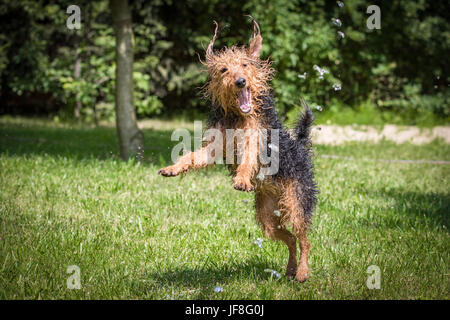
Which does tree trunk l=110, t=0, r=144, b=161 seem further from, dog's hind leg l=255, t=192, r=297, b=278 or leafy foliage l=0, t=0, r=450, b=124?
dog's hind leg l=255, t=192, r=297, b=278

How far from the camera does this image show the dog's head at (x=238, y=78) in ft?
8.52

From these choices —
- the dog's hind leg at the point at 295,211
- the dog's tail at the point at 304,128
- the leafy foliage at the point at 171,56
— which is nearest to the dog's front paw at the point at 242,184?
the dog's hind leg at the point at 295,211

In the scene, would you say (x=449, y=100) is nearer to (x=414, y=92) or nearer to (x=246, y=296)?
(x=414, y=92)

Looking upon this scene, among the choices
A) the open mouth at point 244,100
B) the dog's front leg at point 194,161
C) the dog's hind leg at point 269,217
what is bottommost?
the dog's hind leg at point 269,217

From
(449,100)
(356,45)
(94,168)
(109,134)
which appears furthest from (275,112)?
(449,100)

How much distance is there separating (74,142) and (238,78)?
25.3 ft

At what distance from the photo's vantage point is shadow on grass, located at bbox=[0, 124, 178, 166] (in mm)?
7949

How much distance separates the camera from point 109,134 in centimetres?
1070

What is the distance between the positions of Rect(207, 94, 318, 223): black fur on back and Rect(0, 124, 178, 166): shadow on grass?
154 inches

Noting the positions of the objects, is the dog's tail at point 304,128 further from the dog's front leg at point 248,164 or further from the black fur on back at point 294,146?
the dog's front leg at point 248,164

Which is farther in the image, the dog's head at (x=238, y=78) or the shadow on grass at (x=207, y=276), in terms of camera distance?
the shadow on grass at (x=207, y=276)

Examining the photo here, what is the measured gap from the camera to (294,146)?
3057 mm

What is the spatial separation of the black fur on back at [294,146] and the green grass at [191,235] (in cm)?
37

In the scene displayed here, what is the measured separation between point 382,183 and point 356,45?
6279 mm
